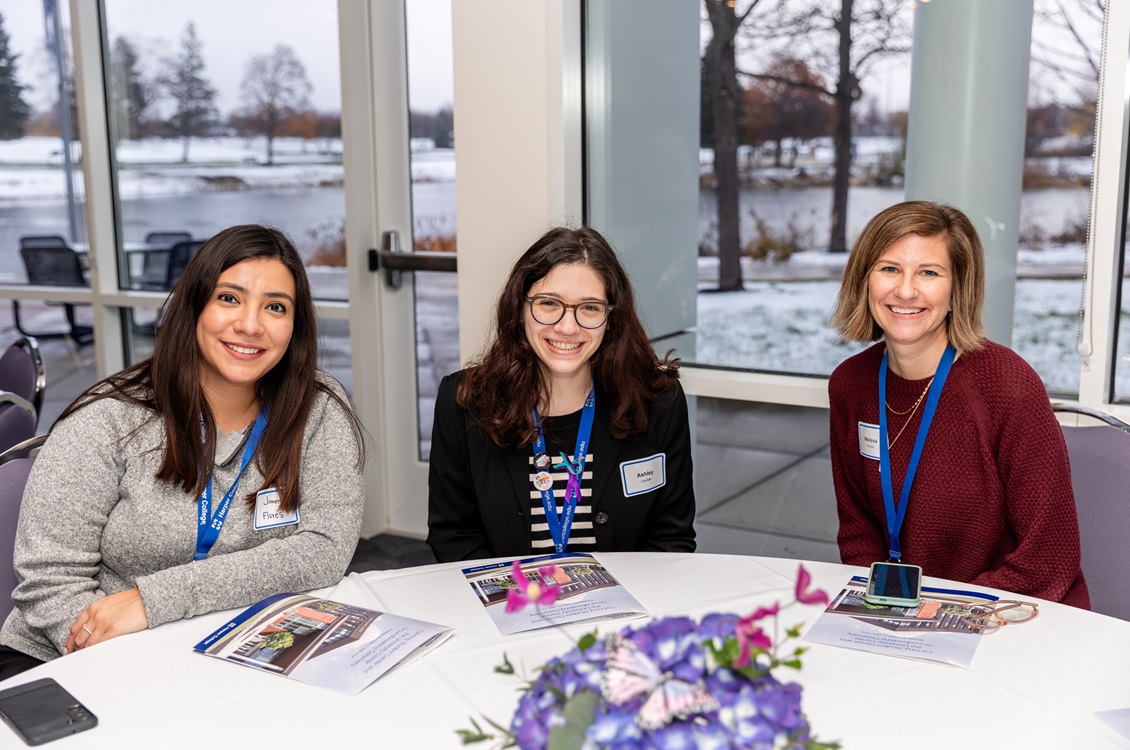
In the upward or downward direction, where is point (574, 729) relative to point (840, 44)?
downward

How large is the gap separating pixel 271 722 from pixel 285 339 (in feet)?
3.12

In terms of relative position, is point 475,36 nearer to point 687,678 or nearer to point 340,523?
point 340,523

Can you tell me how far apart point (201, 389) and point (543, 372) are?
29.4 inches

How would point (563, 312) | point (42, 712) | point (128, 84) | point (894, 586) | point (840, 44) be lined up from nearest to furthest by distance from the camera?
point (42, 712) < point (894, 586) < point (563, 312) < point (840, 44) < point (128, 84)

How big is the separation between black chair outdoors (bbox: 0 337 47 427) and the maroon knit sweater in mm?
2505

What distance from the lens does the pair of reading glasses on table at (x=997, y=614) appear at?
1.68m

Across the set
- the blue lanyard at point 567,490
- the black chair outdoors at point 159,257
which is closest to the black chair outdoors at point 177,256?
the black chair outdoors at point 159,257

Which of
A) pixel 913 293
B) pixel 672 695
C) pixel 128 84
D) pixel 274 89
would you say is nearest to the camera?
pixel 672 695

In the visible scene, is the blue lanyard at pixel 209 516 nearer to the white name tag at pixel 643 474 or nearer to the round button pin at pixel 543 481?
the round button pin at pixel 543 481

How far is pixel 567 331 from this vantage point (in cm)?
229

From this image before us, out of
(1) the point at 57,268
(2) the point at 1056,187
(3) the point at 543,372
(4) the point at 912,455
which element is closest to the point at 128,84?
(1) the point at 57,268

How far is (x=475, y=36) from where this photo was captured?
11.1 ft

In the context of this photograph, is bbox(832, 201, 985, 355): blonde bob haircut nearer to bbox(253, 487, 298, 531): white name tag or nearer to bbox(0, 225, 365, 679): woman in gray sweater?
bbox(0, 225, 365, 679): woman in gray sweater

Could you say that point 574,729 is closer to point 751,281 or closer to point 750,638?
point 750,638
